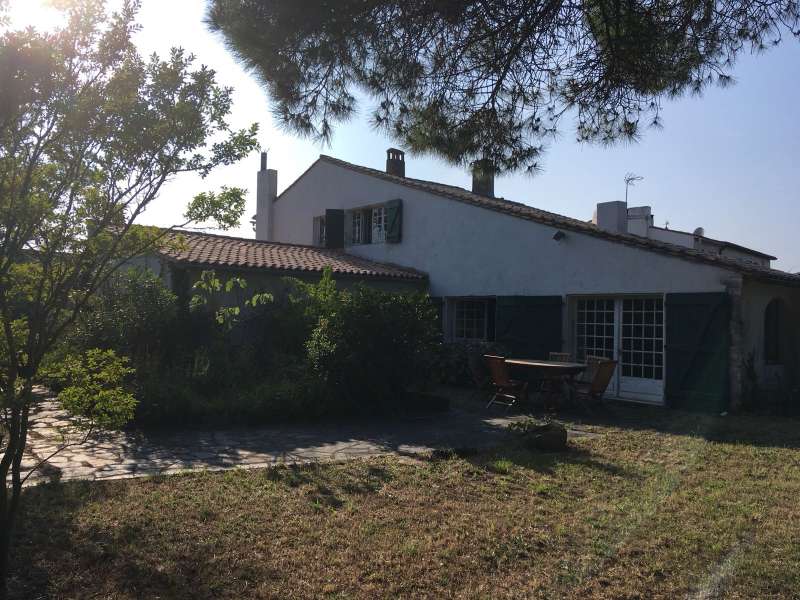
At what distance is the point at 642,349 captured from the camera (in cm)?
1251

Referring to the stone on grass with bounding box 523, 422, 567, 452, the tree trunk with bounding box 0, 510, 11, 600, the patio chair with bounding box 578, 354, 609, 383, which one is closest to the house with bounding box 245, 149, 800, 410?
the patio chair with bounding box 578, 354, 609, 383

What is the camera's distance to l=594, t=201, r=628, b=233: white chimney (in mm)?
17547

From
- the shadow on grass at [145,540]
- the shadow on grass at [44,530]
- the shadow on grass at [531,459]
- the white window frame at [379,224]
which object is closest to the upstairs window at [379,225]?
the white window frame at [379,224]

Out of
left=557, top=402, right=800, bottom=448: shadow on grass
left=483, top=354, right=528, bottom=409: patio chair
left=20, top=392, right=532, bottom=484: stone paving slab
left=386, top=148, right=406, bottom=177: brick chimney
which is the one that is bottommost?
left=20, top=392, right=532, bottom=484: stone paving slab

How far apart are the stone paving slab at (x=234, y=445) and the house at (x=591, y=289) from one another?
3.63 meters

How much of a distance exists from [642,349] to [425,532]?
9007 millimetres

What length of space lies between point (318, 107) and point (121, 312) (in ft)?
18.1

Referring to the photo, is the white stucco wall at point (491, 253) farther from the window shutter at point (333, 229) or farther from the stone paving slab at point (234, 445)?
the stone paving slab at point (234, 445)

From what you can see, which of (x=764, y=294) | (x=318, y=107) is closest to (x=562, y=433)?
(x=318, y=107)

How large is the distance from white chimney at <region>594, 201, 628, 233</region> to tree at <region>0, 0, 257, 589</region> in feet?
50.1

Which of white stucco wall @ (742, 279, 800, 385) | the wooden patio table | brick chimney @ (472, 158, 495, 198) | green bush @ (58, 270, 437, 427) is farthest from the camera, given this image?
white stucco wall @ (742, 279, 800, 385)

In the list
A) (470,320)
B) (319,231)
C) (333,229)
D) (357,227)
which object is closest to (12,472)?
(470,320)

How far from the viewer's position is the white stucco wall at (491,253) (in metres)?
12.1

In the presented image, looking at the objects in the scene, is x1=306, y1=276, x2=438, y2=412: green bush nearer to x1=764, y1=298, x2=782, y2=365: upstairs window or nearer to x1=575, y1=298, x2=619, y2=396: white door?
x1=575, y1=298, x2=619, y2=396: white door
